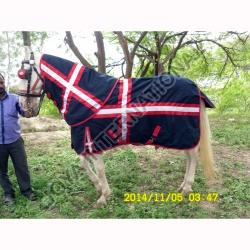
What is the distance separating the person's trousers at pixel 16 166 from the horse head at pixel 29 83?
33 centimetres

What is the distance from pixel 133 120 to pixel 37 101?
79cm

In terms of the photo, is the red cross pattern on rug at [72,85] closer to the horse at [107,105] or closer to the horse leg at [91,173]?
the horse at [107,105]

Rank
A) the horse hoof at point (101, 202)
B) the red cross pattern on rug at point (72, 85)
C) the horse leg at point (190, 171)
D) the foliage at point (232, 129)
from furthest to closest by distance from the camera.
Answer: the foliage at point (232, 129) → the horse leg at point (190, 171) → the horse hoof at point (101, 202) → the red cross pattern on rug at point (72, 85)

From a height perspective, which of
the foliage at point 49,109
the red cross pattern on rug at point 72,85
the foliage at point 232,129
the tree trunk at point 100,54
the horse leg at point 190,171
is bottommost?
A: the horse leg at point 190,171

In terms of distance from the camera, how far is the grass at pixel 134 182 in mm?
2934

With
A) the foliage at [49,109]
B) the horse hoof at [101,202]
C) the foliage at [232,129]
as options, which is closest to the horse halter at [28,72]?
the foliage at [49,109]

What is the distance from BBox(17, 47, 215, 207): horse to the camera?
287 cm

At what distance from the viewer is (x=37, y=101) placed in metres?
2.95

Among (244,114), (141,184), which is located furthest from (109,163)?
(244,114)

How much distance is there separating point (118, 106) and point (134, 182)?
0.75 m

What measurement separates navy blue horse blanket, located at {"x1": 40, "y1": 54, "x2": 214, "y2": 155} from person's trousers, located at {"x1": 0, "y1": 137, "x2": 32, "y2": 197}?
49 cm

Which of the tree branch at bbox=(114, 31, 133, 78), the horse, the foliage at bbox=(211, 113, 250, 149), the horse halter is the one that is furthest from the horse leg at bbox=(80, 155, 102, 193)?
the foliage at bbox=(211, 113, 250, 149)

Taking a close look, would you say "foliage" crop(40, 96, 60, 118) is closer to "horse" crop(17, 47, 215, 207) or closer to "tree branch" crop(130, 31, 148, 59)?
"horse" crop(17, 47, 215, 207)

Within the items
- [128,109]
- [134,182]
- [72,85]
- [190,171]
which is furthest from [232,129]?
[72,85]
